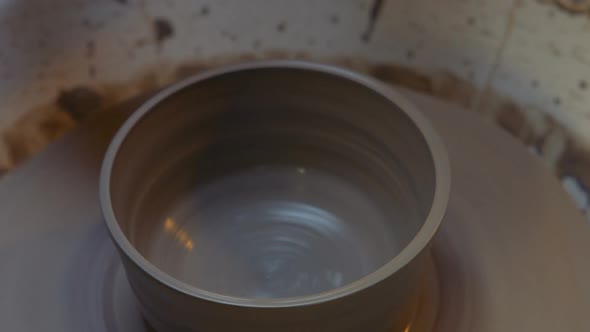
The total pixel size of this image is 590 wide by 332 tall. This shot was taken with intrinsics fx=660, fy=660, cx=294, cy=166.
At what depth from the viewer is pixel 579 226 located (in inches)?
38.9

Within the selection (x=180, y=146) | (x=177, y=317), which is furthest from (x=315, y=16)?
(x=177, y=317)

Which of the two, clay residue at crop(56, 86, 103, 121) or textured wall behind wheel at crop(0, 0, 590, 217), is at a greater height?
textured wall behind wheel at crop(0, 0, 590, 217)

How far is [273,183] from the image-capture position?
1.19m

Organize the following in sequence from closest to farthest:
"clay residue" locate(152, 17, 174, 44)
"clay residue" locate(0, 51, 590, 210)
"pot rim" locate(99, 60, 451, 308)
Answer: "pot rim" locate(99, 60, 451, 308) → "clay residue" locate(0, 51, 590, 210) → "clay residue" locate(152, 17, 174, 44)

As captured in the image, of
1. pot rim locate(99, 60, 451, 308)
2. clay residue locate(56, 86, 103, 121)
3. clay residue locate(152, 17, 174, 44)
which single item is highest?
pot rim locate(99, 60, 451, 308)

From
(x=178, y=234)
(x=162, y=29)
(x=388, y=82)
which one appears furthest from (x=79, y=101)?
(x=388, y=82)

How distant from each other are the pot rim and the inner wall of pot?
0.04 ft

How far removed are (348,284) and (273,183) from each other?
0.46 meters

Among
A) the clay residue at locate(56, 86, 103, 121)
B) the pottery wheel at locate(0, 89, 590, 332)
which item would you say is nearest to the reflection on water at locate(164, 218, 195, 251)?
the pottery wheel at locate(0, 89, 590, 332)

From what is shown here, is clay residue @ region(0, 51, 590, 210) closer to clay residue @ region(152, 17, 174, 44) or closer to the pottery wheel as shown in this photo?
clay residue @ region(152, 17, 174, 44)

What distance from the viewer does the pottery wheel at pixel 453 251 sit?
869 millimetres

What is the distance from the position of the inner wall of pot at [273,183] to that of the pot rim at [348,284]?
0.04 feet

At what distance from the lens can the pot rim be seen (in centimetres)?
69

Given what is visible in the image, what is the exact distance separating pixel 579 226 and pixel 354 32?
61cm
